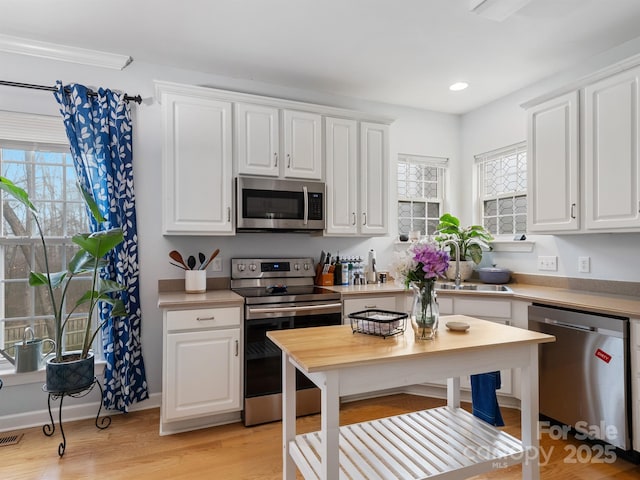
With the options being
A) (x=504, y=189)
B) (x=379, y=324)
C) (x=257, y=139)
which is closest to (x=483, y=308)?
(x=504, y=189)

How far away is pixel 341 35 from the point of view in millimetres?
2582

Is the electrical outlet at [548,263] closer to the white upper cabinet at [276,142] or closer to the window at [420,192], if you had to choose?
the window at [420,192]

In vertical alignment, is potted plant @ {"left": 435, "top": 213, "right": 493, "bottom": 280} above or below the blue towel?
above

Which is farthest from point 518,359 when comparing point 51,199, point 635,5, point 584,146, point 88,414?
point 51,199

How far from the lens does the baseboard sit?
2.58 meters

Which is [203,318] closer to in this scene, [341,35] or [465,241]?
[341,35]

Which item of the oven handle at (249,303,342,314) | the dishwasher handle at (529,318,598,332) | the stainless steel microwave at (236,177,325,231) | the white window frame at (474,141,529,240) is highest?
the white window frame at (474,141,529,240)

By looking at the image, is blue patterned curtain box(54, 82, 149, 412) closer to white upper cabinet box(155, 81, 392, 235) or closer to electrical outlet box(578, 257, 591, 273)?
white upper cabinet box(155, 81, 392, 235)

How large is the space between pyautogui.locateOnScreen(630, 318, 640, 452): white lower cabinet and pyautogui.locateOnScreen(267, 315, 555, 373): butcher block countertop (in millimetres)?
895

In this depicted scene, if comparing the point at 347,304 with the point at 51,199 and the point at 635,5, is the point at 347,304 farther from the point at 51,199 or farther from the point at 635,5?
the point at 635,5

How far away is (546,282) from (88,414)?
381 cm

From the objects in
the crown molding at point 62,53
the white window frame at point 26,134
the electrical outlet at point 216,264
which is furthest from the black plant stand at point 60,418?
the crown molding at point 62,53

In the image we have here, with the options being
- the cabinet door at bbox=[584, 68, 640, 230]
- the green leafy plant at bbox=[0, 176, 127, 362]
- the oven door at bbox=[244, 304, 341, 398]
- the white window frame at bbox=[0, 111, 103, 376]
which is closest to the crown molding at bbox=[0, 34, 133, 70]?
the white window frame at bbox=[0, 111, 103, 376]

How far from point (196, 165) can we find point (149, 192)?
0.50 meters
